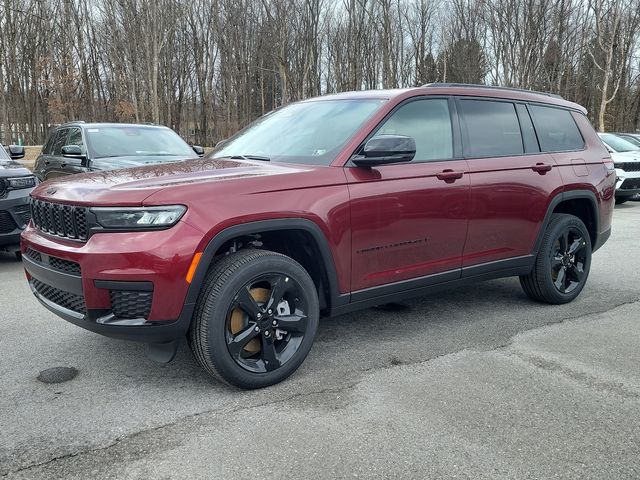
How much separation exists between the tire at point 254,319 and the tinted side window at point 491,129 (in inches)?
73.6

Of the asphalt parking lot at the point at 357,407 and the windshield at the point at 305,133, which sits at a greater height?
the windshield at the point at 305,133

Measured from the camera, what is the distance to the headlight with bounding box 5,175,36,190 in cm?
683

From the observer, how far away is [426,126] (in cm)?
425

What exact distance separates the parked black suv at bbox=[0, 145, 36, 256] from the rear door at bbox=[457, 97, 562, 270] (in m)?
5.16

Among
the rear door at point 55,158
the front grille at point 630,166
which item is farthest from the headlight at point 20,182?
the front grille at point 630,166

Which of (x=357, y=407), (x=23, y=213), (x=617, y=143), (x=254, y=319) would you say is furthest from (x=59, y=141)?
(x=617, y=143)

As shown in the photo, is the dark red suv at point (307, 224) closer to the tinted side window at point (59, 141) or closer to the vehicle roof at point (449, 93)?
the vehicle roof at point (449, 93)

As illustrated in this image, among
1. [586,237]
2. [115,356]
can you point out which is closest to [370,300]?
[115,356]

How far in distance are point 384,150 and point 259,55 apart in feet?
127

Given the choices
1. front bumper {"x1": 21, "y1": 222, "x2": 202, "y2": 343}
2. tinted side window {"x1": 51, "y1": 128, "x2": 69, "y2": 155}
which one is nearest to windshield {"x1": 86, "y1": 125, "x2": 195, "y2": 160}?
tinted side window {"x1": 51, "y1": 128, "x2": 69, "y2": 155}

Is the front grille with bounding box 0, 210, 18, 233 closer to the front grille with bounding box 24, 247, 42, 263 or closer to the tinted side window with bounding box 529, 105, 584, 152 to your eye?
the front grille with bounding box 24, 247, 42, 263

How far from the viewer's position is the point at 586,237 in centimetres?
537

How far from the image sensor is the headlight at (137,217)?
2998 millimetres

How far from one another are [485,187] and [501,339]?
1164 millimetres
